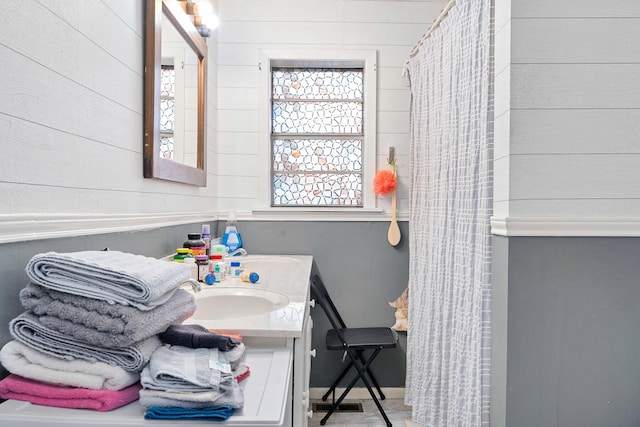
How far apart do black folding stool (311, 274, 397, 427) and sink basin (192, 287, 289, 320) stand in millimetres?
864

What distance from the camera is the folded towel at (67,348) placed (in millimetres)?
729

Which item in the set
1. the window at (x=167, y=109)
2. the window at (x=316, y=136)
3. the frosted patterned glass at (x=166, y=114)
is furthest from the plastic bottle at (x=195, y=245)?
the window at (x=316, y=136)

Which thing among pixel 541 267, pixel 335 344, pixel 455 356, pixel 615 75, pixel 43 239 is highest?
pixel 615 75

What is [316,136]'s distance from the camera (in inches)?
110

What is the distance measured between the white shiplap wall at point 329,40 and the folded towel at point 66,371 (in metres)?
2.07

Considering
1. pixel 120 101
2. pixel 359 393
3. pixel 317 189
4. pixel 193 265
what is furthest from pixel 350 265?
pixel 120 101

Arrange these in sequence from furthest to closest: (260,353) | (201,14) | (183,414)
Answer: (201,14) → (260,353) → (183,414)

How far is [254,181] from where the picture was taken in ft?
8.87

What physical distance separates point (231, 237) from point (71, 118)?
4.96 feet

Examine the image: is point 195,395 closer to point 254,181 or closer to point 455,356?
point 455,356

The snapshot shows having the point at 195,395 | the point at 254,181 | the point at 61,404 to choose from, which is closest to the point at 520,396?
the point at 195,395

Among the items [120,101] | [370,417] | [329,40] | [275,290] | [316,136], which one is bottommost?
[370,417]

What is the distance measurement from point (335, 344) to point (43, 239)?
5.46 ft

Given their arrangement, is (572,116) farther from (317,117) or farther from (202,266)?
(317,117)
